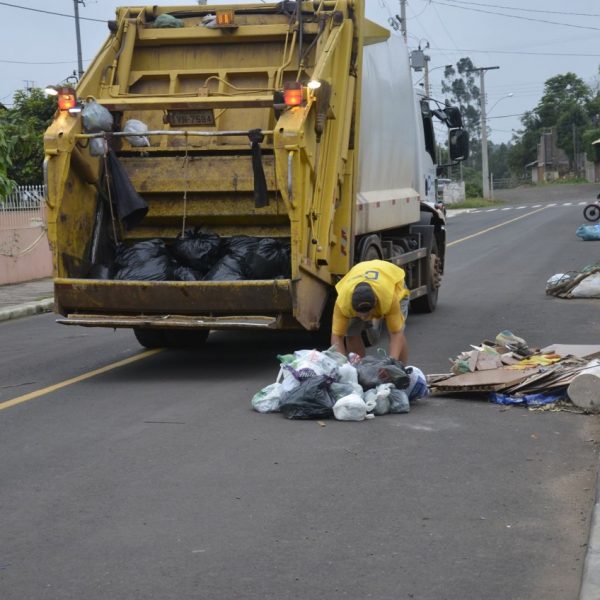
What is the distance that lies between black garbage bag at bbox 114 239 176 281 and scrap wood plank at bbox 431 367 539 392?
2.80 metres

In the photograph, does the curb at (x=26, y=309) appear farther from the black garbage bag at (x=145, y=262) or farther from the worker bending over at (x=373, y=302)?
the worker bending over at (x=373, y=302)

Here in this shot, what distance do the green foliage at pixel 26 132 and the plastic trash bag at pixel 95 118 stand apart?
18.9 ft

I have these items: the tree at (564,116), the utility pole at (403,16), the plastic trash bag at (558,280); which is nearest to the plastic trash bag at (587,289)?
the plastic trash bag at (558,280)

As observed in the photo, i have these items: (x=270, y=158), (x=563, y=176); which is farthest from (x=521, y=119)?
(x=270, y=158)

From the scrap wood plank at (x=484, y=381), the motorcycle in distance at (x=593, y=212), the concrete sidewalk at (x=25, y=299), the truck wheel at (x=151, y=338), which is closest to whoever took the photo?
the scrap wood plank at (x=484, y=381)

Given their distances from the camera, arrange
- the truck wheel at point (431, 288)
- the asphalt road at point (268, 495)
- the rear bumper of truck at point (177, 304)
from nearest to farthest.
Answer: the asphalt road at point (268, 495) → the rear bumper of truck at point (177, 304) → the truck wheel at point (431, 288)

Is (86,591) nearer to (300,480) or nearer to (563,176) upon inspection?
(300,480)

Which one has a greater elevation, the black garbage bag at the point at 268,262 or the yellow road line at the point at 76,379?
the black garbage bag at the point at 268,262

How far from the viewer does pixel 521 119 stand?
12300 cm

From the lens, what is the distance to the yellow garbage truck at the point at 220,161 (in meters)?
9.34

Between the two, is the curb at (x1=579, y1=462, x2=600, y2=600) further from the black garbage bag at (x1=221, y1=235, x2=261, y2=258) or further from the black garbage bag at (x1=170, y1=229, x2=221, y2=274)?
the black garbage bag at (x1=170, y1=229, x2=221, y2=274)

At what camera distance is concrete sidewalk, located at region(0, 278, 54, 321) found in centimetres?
1653

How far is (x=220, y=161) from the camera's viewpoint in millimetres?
10172

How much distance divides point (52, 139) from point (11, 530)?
4883 millimetres
